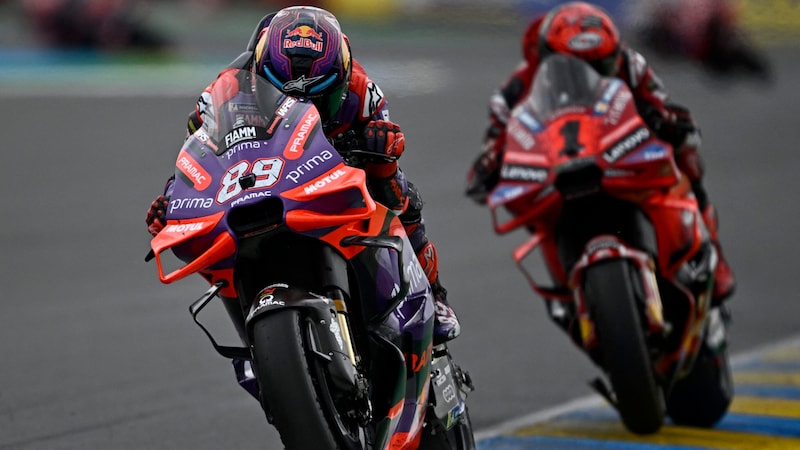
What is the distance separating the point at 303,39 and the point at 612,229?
2.19 metres

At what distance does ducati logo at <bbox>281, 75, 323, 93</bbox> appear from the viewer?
431 cm

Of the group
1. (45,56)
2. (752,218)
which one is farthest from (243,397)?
(45,56)

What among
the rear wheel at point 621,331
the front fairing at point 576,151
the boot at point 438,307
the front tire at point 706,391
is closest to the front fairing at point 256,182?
the boot at point 438,307

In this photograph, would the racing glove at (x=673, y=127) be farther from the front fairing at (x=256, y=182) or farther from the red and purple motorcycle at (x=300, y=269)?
the front fairing at (x=256, y=182)

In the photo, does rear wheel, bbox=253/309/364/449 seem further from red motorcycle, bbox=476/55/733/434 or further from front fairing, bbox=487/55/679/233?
front fairing, bbox=487/55/679/233

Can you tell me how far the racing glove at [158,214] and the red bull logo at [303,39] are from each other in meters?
0.60

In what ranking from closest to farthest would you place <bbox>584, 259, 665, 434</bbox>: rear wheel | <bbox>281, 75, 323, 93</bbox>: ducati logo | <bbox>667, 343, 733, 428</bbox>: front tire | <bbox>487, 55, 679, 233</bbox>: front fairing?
<bbox>281, 75, 323, 93</bbox>: ducati logo → <bbox>584, 259, 665, 434</bbox>: rear wheel → <bbox>487, 55, 679, 233</bbox>: front fairing → <bbox>667, 343, 733, 428</bbox>: front tire

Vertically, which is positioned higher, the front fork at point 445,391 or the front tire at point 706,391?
the front fork at point 445,391

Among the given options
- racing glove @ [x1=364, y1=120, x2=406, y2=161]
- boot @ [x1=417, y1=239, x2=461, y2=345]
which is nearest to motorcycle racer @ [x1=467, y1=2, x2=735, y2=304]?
boot @ [x1=417, y1=239, x2=461, y2=345]

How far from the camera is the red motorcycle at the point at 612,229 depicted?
5738 millimetres

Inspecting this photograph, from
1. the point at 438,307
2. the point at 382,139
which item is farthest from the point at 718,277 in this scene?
the point at 382,139

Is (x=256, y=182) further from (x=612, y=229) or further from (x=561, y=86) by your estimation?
(x=561, y=86)

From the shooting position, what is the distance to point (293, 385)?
3756 millimetres

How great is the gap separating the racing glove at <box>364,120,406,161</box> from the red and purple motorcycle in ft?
0.28
